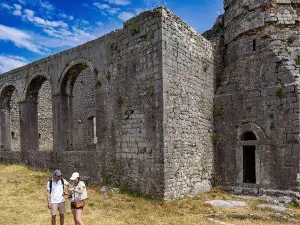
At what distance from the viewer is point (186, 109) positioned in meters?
9.64

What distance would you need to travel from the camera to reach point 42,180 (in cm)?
1150

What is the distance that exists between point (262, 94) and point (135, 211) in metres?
5.42

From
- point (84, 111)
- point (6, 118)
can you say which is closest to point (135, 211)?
point (6, 118)

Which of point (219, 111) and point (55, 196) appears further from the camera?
point (219, 111)

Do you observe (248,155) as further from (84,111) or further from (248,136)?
(84,111)

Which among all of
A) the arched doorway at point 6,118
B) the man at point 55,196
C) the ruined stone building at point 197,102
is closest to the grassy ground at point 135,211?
the ruined stone building at point 197,102

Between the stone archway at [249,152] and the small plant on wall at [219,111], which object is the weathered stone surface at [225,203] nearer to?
the stone archway at [249,152]

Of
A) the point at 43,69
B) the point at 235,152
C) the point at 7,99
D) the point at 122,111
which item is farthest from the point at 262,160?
the point at 7,99

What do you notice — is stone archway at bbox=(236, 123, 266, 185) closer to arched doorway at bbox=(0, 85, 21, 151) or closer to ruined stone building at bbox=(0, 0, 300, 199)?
ruined stone building at bbox=(0, 0, 300, 199)

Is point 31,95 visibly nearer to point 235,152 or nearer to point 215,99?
point 215,99

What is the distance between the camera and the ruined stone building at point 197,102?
8.88 m

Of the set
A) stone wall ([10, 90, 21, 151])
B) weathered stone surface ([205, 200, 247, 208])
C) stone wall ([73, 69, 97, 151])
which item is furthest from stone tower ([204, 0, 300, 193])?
stone wall ([10, 90, 21, 151])

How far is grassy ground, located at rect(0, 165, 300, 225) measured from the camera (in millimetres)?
7047

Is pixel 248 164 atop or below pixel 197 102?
below
